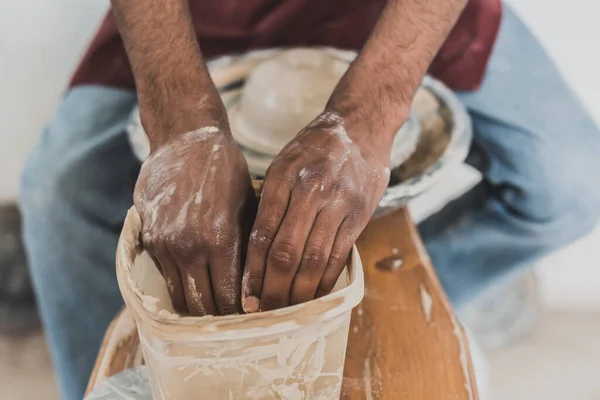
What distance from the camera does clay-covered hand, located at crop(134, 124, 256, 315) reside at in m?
0.51

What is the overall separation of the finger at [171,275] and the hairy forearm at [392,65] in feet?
0.79

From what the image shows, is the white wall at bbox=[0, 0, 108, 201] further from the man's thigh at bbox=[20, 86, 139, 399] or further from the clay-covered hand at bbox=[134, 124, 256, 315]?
the clay-covered hand at bbox=[134, 124, 256, 315]

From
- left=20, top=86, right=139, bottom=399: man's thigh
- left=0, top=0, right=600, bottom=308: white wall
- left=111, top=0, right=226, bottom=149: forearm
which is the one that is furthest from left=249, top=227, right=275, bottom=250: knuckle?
left=0, top=0, right=600, bottom=308: white wall

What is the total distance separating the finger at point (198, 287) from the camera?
0.52 meters

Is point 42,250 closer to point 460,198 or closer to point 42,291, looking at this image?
point 42,291

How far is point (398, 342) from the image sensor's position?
0.65 meters

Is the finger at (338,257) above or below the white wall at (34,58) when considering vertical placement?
above

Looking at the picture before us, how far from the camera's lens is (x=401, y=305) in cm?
69

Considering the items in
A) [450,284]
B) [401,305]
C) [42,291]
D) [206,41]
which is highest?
[206,41]

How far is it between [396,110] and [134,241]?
0.34 meters

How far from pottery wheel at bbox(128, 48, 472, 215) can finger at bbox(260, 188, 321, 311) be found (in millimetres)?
216

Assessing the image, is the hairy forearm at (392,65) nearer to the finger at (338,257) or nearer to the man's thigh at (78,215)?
the finger at (338,257)

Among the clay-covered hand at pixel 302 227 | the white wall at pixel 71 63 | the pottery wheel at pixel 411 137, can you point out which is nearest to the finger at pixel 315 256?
the clay-covered hand at pixel 302 227

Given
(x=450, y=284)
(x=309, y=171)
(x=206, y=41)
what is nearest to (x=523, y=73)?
(x=450, y=284)
